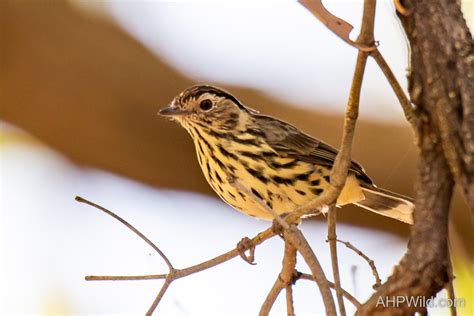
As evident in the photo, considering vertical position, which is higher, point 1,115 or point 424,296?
point 1,115

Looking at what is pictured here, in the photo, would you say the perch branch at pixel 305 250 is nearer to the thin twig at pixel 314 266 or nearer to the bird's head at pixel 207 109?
the thin twig at pixel 314 266

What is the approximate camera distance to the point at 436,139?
201 centimetres

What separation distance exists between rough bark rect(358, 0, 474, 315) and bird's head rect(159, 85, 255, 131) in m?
2.15

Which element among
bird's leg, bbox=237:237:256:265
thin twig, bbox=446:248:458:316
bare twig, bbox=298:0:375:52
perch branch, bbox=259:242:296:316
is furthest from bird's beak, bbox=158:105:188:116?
thin twig, bbox=446:248:458:316

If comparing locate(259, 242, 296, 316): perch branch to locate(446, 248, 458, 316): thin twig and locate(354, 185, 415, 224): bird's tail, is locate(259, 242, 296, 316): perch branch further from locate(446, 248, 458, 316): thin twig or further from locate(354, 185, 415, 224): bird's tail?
locate(354, 185, 415, 224): bird's tail

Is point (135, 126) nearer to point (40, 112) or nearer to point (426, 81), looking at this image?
point (40, 112)

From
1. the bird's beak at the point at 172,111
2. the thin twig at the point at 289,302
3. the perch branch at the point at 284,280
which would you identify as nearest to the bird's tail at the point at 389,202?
the bird's beak at the point at 172,111

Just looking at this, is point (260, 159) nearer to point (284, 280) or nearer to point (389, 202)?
point (389, 202)

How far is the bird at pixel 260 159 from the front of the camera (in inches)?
153

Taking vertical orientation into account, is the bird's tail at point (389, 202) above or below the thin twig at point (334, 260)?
above

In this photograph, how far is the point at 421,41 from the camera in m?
2.01

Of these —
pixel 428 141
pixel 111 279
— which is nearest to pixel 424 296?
pixel 428 141

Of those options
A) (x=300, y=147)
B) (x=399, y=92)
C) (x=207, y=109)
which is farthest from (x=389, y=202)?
(x=399, y=92)

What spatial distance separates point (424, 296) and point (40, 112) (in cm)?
301
